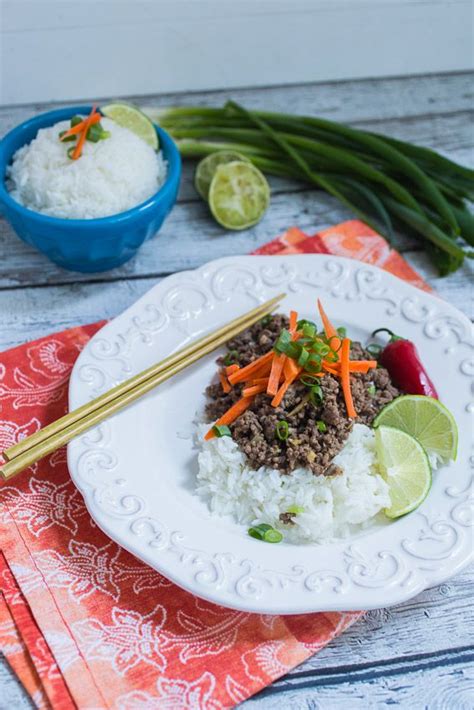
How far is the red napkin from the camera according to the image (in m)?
2.08

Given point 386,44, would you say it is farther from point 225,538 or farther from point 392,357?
point 225,538

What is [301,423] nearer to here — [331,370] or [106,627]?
[331,370]

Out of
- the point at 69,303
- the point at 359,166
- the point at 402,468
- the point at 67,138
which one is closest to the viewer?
the point at 402,468

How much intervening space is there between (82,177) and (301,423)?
127cm

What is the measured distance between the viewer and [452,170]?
3.53m

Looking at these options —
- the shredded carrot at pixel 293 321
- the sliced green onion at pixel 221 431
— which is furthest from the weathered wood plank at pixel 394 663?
the shredded carrot at pixel 293 321

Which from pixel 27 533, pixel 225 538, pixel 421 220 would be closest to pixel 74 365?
pixel 27 533

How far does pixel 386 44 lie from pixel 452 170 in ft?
3.84

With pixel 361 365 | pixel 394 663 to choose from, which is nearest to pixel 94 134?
pixel 361 365

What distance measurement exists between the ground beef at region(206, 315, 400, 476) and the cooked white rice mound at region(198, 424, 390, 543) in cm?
3

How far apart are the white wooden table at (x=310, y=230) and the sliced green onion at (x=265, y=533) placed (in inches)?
12.6

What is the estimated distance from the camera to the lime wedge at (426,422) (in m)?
2.49

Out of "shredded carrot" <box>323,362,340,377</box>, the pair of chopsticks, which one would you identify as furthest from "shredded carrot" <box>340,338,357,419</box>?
the pair of chopsticks

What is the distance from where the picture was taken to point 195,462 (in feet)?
8.40
